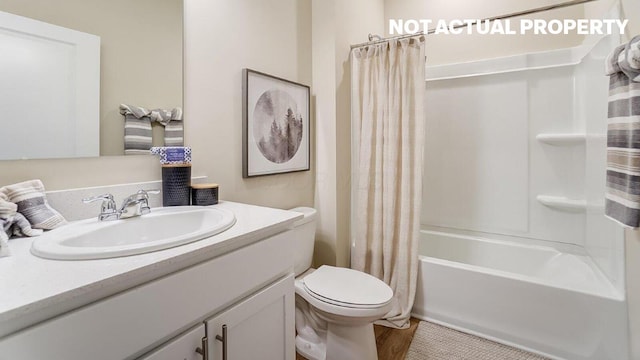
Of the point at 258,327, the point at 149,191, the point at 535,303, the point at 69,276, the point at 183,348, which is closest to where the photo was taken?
the point at 69,276

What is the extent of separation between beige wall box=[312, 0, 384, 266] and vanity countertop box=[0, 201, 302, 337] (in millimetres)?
1260

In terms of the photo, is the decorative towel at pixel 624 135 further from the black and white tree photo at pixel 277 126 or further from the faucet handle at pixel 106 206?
the faucet handle at pixel 106 206

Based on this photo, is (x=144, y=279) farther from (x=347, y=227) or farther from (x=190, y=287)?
(x=347, y=227)

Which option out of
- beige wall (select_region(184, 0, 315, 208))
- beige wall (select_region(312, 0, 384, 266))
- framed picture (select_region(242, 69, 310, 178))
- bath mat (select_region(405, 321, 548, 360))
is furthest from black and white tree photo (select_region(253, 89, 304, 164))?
bath mat (select_region(405, 321, 548, 360))

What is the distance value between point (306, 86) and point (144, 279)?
63.7 inches

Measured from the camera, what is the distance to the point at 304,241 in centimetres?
170

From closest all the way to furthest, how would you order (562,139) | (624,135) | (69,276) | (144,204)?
(69,276)
(144,204)
(624,135)
(562,139)

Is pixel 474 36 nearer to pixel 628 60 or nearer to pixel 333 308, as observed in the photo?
pixel 628 60

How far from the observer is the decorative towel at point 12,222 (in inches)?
30.2

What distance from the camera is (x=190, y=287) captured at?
737 mm

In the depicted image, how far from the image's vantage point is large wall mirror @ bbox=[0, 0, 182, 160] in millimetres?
875

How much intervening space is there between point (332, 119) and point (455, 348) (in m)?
1.57

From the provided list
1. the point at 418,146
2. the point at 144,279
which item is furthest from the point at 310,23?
the point at 144,279

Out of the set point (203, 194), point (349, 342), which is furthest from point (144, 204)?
point (349, 342)
